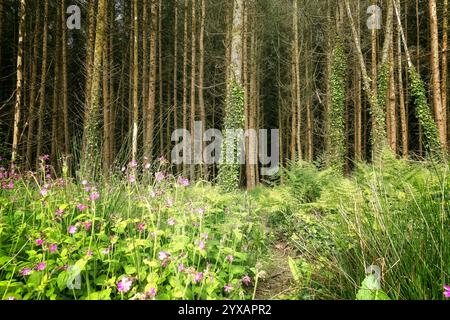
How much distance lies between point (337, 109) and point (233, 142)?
21.0ft

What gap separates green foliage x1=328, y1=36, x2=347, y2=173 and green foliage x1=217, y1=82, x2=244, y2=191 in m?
5.08

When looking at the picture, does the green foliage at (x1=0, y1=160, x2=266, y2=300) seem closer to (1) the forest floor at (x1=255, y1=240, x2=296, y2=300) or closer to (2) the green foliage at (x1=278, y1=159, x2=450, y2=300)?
(1) the forest floor at (x1=255, y1=240, x2=296, y2=300)

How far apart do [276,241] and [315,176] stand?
2.58 m

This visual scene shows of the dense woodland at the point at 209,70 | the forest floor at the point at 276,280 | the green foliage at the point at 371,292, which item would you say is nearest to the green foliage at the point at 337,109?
the dense woodland at the point at 209,70

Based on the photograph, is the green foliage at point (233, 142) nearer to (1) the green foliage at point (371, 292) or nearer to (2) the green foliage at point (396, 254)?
(2) the green foliage at point (396, 254)

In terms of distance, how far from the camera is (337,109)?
12.4 meters

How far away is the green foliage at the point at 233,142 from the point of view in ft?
29.0

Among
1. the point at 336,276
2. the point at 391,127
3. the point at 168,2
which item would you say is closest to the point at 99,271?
the point at 336,276

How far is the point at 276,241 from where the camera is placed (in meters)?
4.03

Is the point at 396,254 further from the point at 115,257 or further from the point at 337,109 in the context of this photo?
the point at 337,109

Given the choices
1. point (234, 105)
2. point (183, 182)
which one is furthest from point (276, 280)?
point (234, 105)

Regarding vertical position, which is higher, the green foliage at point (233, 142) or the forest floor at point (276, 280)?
the green foliage at point (233, 142)

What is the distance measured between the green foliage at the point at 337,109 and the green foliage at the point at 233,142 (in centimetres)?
508

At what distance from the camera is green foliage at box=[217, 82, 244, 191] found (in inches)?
348
